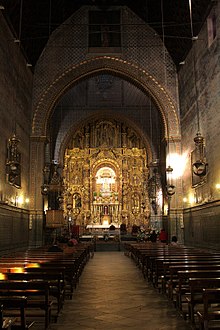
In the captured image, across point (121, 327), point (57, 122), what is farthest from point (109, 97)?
point (121, 327)

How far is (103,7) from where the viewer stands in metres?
23.7

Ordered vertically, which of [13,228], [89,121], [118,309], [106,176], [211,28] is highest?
[89,121]

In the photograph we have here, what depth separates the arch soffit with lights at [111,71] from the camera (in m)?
22.5

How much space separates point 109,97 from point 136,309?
28.1 meters

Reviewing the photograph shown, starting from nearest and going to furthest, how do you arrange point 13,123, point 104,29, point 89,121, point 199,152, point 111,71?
point 199,152 → point 13,123 → point 104,29 → point 111,71 → point 89,121

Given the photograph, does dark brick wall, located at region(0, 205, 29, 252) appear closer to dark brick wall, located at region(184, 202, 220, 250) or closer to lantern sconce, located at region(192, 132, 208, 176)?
lantern sconce, located at region(192, 132, 208, 176)

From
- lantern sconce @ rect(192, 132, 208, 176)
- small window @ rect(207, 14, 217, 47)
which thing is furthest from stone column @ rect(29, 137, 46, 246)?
small window @ rect(207, 14, 217, 47)

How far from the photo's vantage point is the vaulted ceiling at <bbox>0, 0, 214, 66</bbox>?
724 inches

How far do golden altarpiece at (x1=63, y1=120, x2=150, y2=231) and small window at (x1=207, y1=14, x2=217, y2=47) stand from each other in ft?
61.1

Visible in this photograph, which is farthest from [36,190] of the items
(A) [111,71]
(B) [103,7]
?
(B) [103,7]

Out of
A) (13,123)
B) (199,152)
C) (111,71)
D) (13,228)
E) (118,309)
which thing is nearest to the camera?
(118,309)

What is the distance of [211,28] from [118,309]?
13.6 meters

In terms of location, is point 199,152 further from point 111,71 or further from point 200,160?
point 111,71

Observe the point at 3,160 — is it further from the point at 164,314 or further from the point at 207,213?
the point at 164,314
